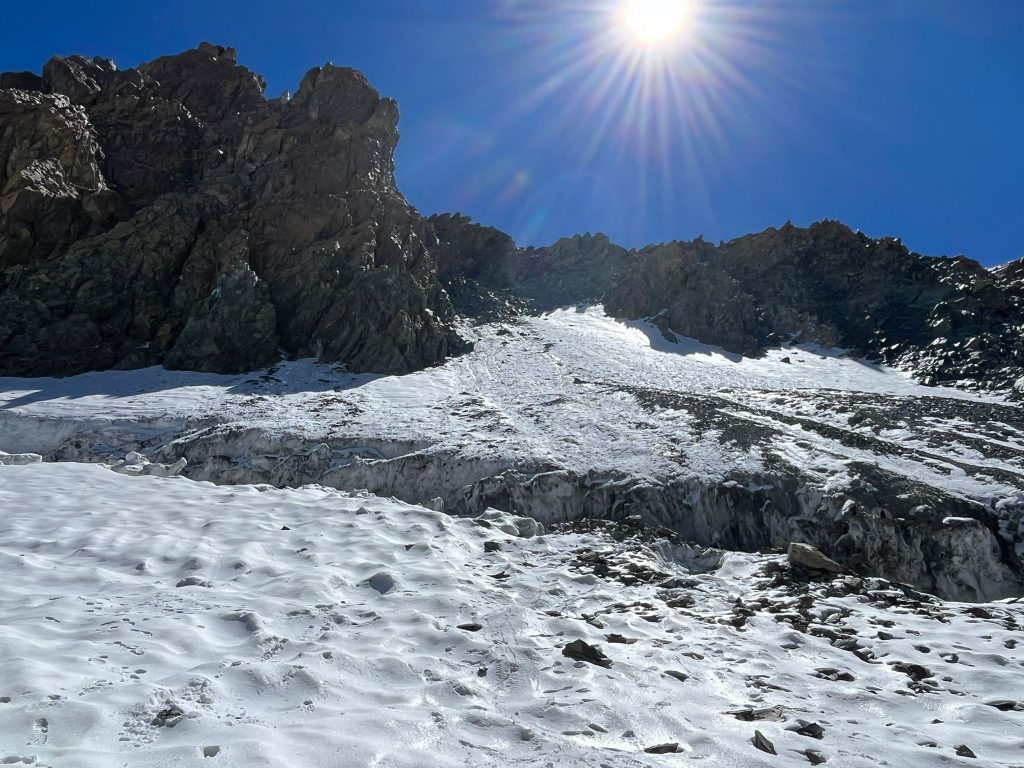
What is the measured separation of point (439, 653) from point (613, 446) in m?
15.3

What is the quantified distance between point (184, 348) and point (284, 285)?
8822 millimetres

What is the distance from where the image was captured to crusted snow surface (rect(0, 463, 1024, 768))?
445cm

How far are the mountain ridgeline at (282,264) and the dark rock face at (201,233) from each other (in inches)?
5.2

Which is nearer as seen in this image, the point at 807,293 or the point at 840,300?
the point at 840,300

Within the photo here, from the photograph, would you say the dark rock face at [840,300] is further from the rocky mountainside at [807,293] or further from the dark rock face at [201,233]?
the dark rock face at [201,233]

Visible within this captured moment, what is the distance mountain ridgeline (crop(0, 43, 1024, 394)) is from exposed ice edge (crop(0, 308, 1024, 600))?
4.94 m

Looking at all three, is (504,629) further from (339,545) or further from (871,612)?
(871,612)

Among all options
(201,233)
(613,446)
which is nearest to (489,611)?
(613,446)

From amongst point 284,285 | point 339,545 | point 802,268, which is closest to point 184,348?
point 284,285

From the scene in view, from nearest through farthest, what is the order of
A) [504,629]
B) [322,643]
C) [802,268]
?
1. [322,643]
2. [504,629]
3. [802,268]

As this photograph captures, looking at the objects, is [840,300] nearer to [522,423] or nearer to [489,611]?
[522,423]

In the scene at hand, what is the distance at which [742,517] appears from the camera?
53.4ft

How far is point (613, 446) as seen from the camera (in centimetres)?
2092

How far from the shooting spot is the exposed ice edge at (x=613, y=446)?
15.1 m
